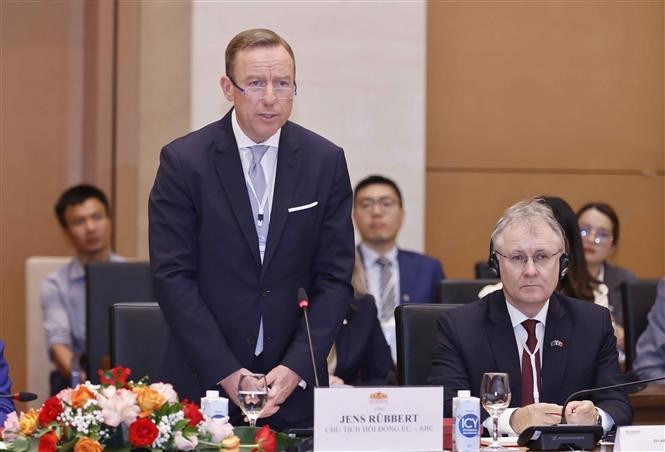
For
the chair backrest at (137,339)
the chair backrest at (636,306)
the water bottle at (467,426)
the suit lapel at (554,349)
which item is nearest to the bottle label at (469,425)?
the water bottle at (467,426)

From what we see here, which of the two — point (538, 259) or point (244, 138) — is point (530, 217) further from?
point (244, 138)

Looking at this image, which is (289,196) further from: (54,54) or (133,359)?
(54,54)

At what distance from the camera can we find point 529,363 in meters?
3.40

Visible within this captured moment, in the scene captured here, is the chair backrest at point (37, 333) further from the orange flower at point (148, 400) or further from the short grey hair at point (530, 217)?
the orange flower at point (148, 400)

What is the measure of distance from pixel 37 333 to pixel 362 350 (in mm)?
2558

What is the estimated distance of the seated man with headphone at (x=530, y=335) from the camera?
3357 millimetres

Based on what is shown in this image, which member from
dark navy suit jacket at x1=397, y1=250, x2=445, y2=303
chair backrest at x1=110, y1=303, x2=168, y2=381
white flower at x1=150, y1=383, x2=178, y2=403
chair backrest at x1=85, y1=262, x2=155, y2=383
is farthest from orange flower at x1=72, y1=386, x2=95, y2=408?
dark navy suit jacket at x1=397, y1=250, x2=445, y2=303

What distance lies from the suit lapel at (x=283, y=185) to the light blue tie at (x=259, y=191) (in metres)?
0.04

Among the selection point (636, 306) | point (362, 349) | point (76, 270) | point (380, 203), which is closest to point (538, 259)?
point (362, 349)

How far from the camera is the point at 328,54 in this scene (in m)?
6.19

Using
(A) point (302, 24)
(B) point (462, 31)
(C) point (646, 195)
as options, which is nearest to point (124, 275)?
(A) point (302, 24)

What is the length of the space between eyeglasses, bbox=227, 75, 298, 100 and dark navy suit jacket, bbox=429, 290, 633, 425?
2.57 ft

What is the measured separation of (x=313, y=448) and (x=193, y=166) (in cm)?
102

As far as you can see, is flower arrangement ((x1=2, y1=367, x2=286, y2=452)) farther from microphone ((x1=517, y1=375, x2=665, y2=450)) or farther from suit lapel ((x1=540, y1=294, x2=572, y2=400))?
suit lapel ((x1=540, y1=294, x2=572, y2=400))
